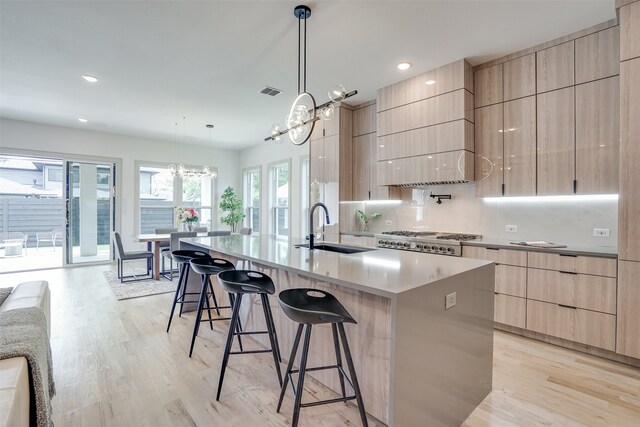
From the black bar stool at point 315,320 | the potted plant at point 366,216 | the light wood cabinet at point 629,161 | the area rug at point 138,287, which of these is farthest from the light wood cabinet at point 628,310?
the area rug at point 138,287

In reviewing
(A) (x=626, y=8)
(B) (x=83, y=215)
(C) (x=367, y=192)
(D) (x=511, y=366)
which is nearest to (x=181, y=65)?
(C) (x=367, y=192)

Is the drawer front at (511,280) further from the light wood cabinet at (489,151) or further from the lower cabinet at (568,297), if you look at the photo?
the light wood cabinet at (489,151)

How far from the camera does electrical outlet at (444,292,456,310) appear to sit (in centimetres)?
168

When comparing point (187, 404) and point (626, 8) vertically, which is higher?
point (626, 8)

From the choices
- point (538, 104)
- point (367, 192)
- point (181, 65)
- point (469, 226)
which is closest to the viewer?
point (538, 104)

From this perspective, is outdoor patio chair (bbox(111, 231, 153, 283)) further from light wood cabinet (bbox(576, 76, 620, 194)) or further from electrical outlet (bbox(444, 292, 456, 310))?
light wood cabinet (bbox(576, 76, 620, 194))

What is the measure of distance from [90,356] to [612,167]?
4823mm

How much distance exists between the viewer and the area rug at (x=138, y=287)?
14.6 feet

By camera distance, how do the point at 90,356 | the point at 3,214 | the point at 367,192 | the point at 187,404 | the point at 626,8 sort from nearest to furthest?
the point at 187,404
the point at 626,8
the point at 90,356
the point at 367,192
the point at 3,214

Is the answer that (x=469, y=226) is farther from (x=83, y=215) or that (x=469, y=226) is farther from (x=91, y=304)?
(x=83, y=215)

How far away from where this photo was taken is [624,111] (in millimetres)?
2490

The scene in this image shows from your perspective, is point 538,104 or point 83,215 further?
point 83,215

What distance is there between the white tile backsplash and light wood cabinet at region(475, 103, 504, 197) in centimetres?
22

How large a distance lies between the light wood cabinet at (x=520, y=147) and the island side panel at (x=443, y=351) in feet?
5.68
